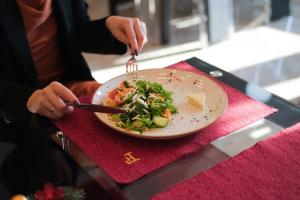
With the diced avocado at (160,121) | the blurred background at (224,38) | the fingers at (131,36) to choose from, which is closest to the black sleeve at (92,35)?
the fingers at (131,36)

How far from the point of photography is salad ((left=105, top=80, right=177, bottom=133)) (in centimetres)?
90

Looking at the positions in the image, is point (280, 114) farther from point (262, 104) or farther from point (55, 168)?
point (55, 168)

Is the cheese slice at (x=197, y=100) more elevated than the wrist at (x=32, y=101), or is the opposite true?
the wrist at (x=32, y=101)

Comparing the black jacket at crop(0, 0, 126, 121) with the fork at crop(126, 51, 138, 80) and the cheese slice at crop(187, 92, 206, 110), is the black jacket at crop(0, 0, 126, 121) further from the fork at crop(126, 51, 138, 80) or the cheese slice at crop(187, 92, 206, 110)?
the cheese slice at crop(187, 92, 206, 110)

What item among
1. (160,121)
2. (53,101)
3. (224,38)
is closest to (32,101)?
(53,101)

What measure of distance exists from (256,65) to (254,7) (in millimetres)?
954

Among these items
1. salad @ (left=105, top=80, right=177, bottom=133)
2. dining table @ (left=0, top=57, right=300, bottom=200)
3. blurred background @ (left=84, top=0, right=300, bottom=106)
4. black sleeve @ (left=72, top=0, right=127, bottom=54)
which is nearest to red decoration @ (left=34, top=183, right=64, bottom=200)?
dining table @ (left=0, top=57, right=300, bottom=200)

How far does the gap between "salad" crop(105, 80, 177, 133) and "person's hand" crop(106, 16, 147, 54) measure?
0.41 feet

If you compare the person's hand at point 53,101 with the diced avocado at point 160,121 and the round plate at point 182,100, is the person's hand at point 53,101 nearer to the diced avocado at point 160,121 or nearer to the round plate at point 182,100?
the round plate at point 182,100

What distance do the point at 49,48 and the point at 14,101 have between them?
32cm

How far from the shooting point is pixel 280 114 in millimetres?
980

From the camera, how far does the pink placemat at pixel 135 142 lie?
0.82 metres

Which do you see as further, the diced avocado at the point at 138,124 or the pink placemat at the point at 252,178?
the diced avocado at the point at 138,124

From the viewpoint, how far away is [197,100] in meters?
0.97
